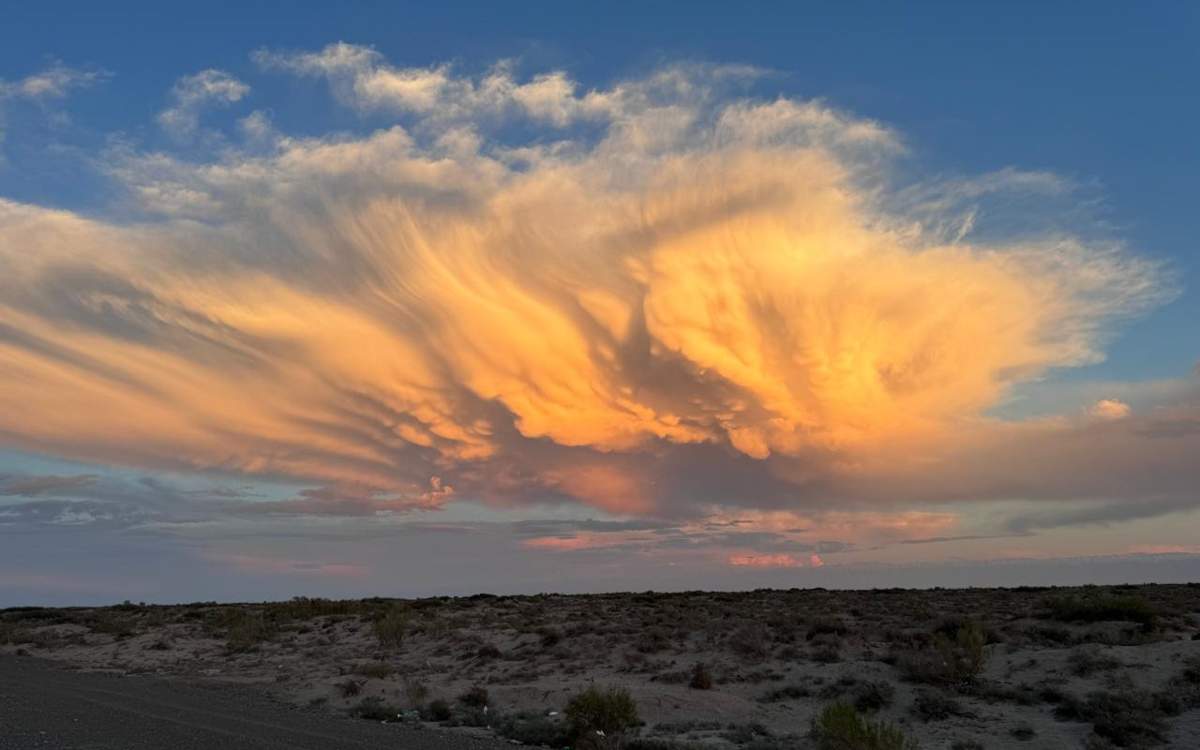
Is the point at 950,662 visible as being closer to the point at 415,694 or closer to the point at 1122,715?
the point at 1122,715

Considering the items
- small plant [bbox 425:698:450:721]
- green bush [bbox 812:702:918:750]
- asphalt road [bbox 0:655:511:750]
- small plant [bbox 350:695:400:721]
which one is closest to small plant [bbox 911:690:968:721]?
green bush [bbox 812:702:918:750]

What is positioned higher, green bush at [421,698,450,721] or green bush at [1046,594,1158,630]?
green bush at [1046,594,1158,630]

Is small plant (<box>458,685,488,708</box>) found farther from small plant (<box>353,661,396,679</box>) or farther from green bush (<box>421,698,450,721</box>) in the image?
small plant (<box>353,661,396,679</box>)

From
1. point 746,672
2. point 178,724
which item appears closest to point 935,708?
point 746,672

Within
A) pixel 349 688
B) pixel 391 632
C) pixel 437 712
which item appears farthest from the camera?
pixel 391 632

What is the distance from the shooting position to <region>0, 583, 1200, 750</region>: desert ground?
21.2 m

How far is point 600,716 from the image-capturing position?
20938 millimetres

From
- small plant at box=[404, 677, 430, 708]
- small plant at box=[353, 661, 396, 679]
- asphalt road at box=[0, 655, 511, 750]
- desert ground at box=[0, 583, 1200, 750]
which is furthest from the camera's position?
small plant at box=[353, 661, 396, 679]

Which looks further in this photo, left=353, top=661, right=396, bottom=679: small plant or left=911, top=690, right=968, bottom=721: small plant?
left=353, top=661, right=396, bottom=679: small plant

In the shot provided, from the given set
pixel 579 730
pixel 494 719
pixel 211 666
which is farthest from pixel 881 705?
pixel 211 666

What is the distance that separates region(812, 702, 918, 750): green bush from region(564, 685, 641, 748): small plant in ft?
16.8

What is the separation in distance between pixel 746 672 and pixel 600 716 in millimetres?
10990

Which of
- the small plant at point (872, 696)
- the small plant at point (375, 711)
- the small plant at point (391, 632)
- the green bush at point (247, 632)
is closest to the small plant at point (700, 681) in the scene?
the small plant at point (872, 696)

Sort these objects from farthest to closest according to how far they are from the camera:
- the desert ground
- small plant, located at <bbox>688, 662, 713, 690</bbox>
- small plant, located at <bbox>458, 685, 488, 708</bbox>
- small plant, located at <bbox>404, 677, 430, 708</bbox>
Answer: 1. small plant, located at <bbox>688, 662, 713, 690</bbox>
2. small plant, located at <bbox>404, 677, 430, 708</bbox>
3. small plant, located at <bbox>458, 685, 488, 708</bbox>
4. the desert ground
